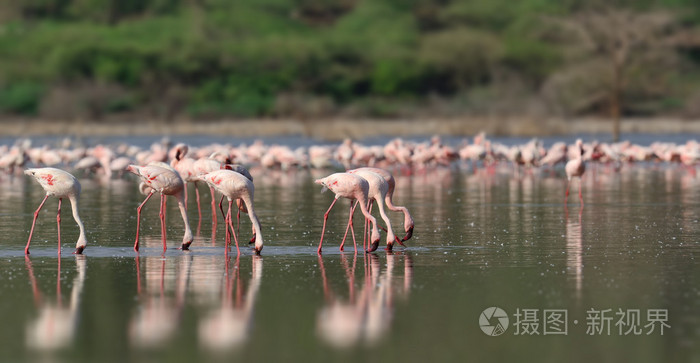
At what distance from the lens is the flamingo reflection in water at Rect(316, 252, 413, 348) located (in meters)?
8.35

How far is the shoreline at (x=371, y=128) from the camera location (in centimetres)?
4484

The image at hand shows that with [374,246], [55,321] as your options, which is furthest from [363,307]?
[374,246]

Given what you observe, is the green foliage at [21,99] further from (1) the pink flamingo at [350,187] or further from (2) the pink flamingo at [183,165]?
(1) the pink flamingo at [350,187]

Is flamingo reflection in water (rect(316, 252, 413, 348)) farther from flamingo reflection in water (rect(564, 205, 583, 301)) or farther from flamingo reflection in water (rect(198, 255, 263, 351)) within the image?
flamingo reflection in water (rect(564, 205, 583, 301))

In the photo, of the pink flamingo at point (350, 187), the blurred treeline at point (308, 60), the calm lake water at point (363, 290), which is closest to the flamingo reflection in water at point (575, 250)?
the calm lake water at point (363, 290)

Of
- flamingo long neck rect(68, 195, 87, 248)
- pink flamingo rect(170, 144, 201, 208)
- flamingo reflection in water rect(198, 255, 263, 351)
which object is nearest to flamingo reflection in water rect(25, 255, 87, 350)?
flamingo reflection in water rect(198, 255, 263, 351)

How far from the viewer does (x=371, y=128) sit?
49.2 m

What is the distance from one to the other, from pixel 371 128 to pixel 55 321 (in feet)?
133

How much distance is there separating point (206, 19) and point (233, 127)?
24.1m

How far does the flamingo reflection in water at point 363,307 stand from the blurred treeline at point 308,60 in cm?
4127

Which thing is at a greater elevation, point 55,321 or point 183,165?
point 183,165

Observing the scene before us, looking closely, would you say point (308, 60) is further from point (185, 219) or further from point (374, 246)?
point (374, 246)

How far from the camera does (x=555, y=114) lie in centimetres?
5159

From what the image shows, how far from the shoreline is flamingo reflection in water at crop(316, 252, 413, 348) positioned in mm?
32291
